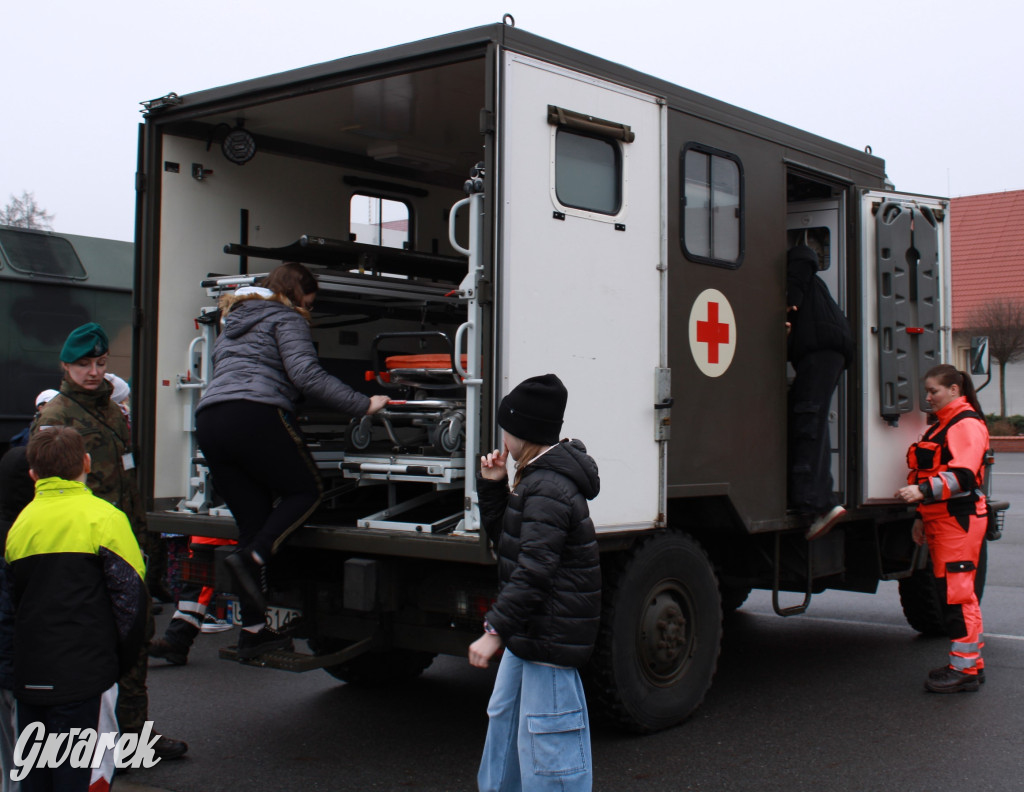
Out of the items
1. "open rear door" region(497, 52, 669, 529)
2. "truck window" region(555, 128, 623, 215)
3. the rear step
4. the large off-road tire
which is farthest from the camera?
the large off-road tire

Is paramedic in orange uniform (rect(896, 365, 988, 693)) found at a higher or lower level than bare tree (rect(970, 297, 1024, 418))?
lower

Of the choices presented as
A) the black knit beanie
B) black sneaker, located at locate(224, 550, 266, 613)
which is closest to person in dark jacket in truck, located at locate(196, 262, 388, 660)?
black sneaker, located at locate(224, 550, 266, 613)

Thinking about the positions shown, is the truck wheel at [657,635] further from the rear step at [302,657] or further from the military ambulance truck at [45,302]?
the military ambulance truck at [45,302]

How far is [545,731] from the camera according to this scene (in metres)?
3.69

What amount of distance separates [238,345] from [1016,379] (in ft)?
109

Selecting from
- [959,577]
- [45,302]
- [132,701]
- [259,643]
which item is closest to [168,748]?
[132,701]

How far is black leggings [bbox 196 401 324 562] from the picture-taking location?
16.8ft

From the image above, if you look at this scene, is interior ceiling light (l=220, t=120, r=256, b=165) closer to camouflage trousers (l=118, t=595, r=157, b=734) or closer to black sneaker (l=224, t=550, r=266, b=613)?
black sneaker (l=224, t=550, r=266, b=613)

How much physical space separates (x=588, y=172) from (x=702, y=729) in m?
2.82

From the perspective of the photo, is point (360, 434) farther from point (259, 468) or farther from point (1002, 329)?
point (1002, 329)

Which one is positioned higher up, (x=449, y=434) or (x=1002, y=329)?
(x=1002, y=329)

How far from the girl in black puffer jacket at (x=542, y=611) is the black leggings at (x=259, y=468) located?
62.7 inches

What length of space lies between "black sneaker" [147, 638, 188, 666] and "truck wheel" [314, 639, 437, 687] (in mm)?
1132

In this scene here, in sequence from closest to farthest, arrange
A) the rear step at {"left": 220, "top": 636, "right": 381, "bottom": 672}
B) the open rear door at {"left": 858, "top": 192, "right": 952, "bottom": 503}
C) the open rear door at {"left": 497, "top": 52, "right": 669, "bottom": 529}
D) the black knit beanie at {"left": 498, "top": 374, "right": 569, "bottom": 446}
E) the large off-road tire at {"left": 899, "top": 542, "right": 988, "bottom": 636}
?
the black knit beanie at {"left": 498, "top": 374, "right": 569, "bottom": 446} < the open rear door at {"left": 497, "top": 52, "right": 669, "bottom": 529} < the rear step at {"left": 220, "top": 636, "right": 381, "bottom": 672} < the open rear door at {"left": 858, "top": 192, "right": 952, "bottom": 503} < the large off-road tire at {"left": 899, "top": 542, "right": 988, "bottom": 636}
